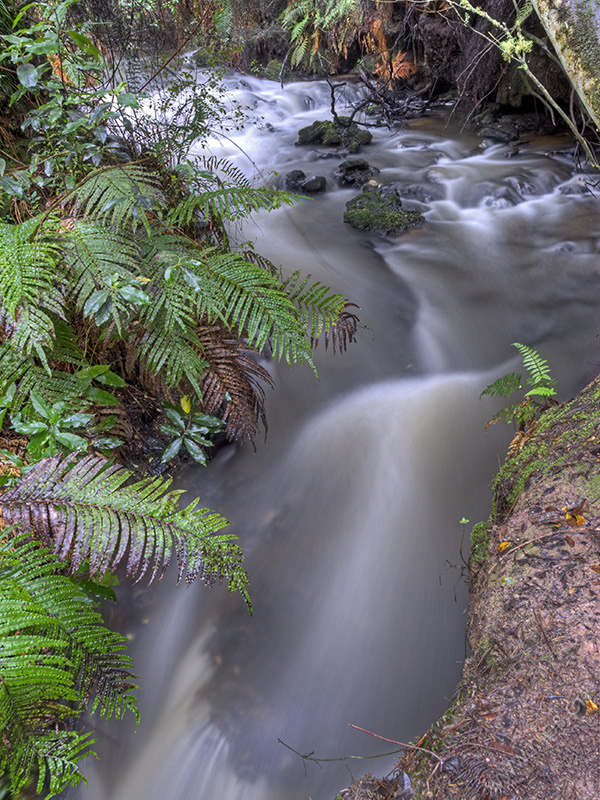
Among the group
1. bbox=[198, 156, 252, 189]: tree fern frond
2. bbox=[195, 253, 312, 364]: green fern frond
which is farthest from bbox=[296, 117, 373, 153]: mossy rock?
bbox=[195, 253, 312, 364]: green fern frond

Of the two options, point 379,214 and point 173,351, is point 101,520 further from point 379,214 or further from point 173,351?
point 379,214

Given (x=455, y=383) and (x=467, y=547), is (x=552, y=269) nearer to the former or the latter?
(x=455, y=383)

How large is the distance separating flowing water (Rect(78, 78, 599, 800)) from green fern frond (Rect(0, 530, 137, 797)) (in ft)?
2.11

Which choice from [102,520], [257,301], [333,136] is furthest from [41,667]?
[333,136]

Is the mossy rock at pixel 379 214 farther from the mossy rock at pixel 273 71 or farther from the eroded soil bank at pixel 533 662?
the mossy rock at pixel 273 71

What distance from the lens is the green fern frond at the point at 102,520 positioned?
1.61 metres

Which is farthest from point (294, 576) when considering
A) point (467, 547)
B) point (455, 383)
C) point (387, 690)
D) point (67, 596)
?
point (455, 383)

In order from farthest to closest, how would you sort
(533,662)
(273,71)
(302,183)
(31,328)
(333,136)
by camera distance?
(273,71), (333,136), (302,183), (31,328), (533,662)

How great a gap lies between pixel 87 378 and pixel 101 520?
78cm

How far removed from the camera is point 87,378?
2.20 meters

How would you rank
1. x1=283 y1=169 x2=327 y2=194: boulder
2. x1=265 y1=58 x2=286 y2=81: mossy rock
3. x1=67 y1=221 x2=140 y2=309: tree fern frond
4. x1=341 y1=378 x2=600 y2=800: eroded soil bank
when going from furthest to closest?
x1=265 y1=58 x2=286 y2=81: mossy rock → x1=283 y1=169 x2=327 y2=194: boulder → x1=67 y1=221 x2=140 y2=309: tree fern frond → x1=341 y1=378 x2=600 y2=800: eroded soil bank

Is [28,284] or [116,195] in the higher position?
[116,195]

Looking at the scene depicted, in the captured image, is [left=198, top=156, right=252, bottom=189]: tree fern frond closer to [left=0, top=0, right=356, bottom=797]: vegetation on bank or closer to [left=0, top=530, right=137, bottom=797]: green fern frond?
[left=0, top=0, right=356, bottom=797]: vegetation on bank

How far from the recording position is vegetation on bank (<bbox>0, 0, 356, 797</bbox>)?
1.52 m
